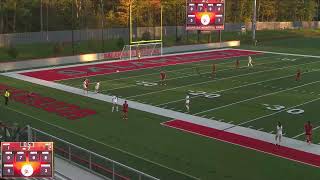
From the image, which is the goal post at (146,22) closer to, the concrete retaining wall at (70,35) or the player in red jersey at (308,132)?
the concrete retaining wall at (70,35)

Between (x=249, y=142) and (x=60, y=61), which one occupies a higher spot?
(x=60, y=61)

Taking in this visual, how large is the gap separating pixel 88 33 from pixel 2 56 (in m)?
23.0

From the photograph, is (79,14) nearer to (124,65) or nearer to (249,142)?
(124,65)

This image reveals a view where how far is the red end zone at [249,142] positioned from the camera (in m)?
21.5

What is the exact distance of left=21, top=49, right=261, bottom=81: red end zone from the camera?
149ft

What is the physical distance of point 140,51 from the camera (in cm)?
5941

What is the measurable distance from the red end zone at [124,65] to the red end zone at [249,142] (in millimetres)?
19738

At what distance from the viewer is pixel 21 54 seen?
60.0m

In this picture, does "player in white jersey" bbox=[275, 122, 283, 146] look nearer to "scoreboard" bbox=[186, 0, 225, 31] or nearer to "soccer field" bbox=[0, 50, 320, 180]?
"soccer field" bbox=[0, 50, 320, 180]

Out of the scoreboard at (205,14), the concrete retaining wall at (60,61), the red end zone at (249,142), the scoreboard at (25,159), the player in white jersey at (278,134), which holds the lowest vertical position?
the red end zone at (249,142)

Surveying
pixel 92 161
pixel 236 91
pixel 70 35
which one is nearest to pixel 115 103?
pixel 236 91

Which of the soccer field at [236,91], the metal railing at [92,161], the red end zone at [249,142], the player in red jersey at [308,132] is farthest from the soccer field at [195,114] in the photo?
the metal railing at [92,161]

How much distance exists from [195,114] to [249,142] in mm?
6115

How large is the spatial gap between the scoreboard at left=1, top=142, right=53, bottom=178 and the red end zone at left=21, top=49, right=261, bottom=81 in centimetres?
2994
